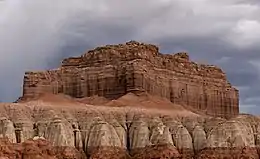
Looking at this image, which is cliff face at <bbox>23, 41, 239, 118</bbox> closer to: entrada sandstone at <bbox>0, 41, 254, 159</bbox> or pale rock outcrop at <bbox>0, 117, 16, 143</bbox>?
entrada sandstone at <bbox>0, 41, 254, 159</bbox>

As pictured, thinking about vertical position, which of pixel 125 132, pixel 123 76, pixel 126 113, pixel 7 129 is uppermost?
pixel 123 76

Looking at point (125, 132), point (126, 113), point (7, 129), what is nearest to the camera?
point (7, 129)

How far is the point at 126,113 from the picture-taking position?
10344 cm

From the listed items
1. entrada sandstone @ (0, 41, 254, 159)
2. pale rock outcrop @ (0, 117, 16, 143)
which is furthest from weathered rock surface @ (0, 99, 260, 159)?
entrada sandstone @ (0, 41, 254, 159)

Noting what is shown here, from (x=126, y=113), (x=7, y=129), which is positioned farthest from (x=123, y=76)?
(x=7, y=129)

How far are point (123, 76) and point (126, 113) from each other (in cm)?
1461

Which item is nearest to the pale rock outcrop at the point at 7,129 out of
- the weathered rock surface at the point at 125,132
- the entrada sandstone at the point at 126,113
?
the weathered rock surface at the point at 125,132

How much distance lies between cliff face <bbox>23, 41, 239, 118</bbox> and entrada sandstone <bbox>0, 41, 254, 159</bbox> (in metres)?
0.15

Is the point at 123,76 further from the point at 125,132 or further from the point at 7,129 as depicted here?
the point at 7,129

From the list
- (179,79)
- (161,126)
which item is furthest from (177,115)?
(179,79)

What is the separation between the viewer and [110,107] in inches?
4146

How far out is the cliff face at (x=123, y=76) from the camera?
385 ft

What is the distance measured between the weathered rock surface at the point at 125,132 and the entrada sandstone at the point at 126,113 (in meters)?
0.13

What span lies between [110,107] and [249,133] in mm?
19021
